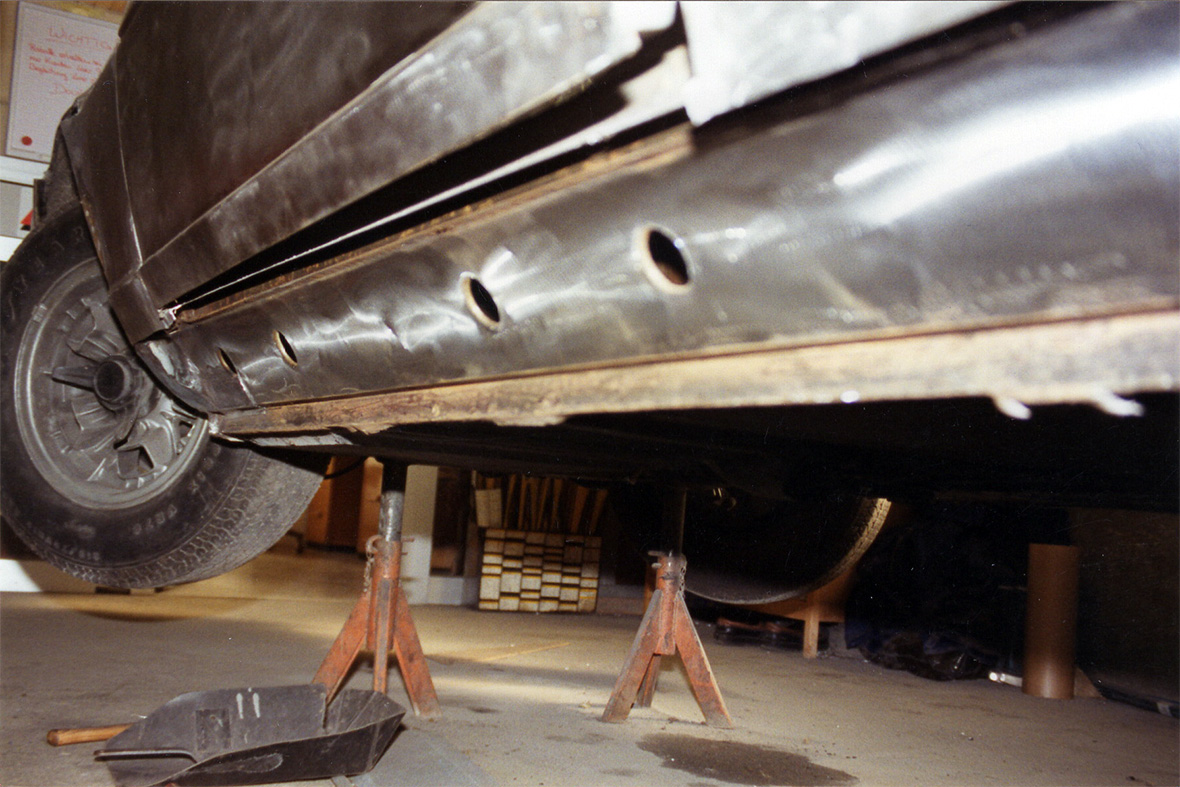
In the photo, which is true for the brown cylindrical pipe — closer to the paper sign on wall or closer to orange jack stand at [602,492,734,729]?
orange jack stand at [602,492,734,729]

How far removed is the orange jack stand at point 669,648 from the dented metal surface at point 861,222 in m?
2.25

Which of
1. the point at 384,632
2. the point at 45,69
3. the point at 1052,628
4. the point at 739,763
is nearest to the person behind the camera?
the point at 739,763

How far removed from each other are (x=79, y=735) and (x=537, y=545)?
434 centimetres

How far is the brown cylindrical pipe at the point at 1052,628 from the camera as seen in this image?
172 inches

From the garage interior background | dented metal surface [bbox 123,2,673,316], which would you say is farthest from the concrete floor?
dented metal surface [bbox 123,2,673,316]

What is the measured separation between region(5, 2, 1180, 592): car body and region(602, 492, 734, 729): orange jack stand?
5.61ft

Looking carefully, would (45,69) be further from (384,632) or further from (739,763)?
(739,763)

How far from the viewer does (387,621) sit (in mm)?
2871

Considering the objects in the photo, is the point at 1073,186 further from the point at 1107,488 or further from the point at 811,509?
the point at 811,509

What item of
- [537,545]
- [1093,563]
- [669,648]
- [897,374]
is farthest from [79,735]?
[1093,563]

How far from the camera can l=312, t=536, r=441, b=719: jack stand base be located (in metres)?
2.81

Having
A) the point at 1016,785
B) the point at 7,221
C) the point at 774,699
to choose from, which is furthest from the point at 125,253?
the point at 7,221

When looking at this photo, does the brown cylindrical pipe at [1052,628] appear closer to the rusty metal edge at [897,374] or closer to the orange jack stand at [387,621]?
the orange jack stand at [387,621]

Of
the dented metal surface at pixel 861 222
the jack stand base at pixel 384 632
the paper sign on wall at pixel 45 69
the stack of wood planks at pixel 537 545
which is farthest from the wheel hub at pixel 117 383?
the stack of wood planks at pixel 537 545
